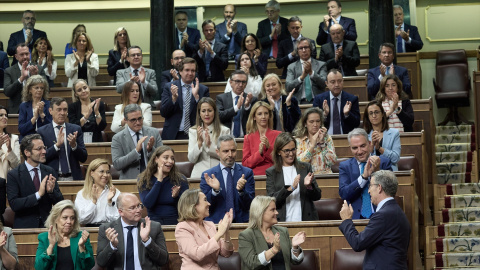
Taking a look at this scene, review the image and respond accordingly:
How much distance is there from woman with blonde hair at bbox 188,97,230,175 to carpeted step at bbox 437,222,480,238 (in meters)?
1.95

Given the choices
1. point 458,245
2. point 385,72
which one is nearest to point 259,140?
point 458,245

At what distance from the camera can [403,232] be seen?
17.8 feet

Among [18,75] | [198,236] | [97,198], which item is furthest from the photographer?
[18,75]

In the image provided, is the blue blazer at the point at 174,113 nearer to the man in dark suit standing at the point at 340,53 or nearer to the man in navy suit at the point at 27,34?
the man in dark suit standing at the point at 340,53

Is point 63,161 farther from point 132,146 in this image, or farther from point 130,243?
point 130,243

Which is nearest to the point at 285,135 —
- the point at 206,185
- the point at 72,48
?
the point at 206,185

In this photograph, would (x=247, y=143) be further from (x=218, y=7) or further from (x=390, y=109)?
(x=218, y=7)

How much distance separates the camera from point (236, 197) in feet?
21.0

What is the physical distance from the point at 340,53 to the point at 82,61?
265cm

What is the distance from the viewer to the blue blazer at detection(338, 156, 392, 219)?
6301 millimetres

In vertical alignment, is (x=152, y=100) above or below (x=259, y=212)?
above

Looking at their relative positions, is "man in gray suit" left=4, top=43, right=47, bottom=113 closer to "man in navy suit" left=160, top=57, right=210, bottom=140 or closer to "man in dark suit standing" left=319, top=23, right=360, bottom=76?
"man in navy suit" left=160, top=57, right=210, bottom=140

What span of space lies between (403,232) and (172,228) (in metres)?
1.57

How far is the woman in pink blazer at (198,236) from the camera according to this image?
5.45 metres
